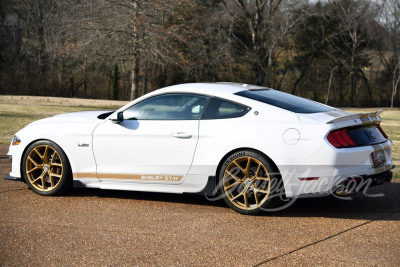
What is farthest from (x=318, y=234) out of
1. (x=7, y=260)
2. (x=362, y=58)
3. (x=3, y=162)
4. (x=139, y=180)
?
(x=362, y=58)

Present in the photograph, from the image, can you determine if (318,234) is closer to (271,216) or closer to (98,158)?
(271,216)

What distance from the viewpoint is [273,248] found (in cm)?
502

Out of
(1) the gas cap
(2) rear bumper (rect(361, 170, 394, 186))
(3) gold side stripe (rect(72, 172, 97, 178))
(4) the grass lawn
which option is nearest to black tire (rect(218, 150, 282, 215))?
(1) the gas cap

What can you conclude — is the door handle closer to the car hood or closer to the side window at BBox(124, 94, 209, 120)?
the side window at BBox(124, 94, 209, 120)

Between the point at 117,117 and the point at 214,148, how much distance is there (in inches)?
51.4

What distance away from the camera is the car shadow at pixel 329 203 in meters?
6.32

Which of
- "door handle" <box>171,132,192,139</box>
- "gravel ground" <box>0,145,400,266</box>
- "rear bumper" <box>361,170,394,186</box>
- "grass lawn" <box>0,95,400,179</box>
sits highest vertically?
"door handle" <box>171,132,192,139</box>

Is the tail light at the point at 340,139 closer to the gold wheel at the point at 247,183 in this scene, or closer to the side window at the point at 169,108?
the gold wheel at the point at 247,183

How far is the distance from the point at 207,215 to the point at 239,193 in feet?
1.40

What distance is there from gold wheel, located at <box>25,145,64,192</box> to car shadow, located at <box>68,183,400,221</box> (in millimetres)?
320

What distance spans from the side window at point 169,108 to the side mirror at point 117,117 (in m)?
0.12

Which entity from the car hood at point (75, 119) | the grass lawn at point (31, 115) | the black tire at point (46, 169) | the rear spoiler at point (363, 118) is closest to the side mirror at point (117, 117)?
the car hood at point (75, 119)

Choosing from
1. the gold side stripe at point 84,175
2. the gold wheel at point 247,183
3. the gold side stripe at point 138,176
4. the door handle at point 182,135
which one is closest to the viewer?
the gold wheel at point 247,183

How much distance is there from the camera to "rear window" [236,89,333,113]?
6.38 m
